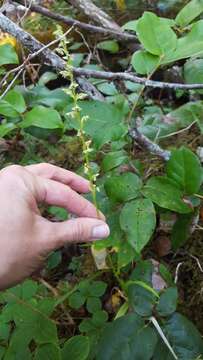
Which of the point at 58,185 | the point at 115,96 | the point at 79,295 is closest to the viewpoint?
the point at 58,185

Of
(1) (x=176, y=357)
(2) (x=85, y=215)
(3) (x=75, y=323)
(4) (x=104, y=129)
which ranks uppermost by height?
(4) (x=104, y=129)

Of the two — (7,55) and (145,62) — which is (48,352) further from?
(7,55)

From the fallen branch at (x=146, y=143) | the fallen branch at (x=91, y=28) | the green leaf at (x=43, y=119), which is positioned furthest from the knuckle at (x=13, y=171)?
the fallen branch at (x=91, y=28)

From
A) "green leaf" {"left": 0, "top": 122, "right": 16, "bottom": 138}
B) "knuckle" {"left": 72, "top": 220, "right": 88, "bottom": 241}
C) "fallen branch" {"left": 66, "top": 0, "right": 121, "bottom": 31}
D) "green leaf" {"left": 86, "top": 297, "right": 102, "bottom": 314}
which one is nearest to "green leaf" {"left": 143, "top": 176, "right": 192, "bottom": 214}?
"knuckle" {"left": 72, "top": 220, "right": 88, "bottom": 241}

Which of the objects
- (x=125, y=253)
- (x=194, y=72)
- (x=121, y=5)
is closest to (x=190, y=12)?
(x=194, y=72)

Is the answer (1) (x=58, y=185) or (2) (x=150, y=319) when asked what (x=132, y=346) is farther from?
(1) (x=58, y=185)

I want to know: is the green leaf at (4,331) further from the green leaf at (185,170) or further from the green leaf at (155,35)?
the green leaf at (155,35)

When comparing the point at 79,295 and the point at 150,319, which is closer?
the point at 150,319

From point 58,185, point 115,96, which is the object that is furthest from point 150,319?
point 115,96
